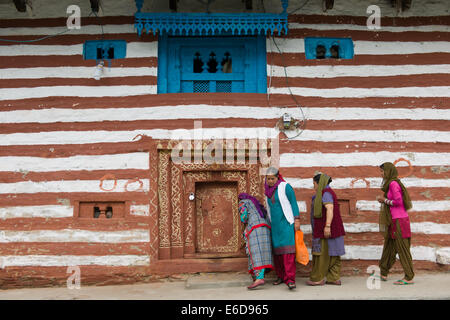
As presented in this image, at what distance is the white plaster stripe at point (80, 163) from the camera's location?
593cm

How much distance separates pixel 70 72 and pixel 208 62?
206cm

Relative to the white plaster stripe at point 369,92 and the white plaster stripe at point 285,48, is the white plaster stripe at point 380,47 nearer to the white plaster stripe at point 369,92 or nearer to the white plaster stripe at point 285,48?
the white plaster stripe at point 285,48

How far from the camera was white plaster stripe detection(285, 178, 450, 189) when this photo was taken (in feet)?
19.4

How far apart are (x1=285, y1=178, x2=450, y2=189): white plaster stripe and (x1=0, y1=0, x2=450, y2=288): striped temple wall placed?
0.05ft

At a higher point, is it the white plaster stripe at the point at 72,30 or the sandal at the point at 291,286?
the white plaster stripe at the point at 72,30

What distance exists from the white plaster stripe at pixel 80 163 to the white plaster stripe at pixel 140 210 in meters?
0.55

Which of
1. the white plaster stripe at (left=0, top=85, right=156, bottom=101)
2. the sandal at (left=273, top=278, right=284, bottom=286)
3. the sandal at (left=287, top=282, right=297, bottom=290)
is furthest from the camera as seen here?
the white plaster stripe at (left=0, top=85, right=156, bottom=101)

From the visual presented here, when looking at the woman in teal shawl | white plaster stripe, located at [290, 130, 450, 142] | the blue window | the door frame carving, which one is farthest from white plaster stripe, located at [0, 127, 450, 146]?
the woman in teal shawl

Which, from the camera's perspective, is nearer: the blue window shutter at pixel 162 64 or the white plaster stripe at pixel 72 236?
the white plaster stripe at pixel 72 236

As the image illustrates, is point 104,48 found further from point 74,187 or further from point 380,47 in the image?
point 380,47

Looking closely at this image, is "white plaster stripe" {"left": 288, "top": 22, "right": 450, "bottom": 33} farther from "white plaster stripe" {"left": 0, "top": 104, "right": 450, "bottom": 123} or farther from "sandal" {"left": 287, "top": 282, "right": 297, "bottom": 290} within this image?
"sandal" {"left": 287, "top": 282, "right": 297, "bottom": 290}

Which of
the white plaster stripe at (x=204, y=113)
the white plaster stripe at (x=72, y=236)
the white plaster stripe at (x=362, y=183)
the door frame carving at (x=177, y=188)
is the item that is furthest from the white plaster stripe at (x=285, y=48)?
the white plaster stripe at (x=72, y=236)

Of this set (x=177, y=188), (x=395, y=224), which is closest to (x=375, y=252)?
(x=395, y=224)

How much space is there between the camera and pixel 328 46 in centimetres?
629
